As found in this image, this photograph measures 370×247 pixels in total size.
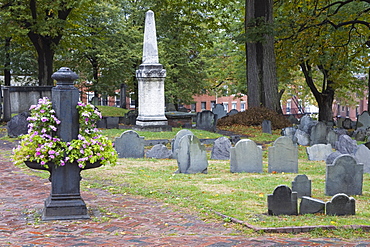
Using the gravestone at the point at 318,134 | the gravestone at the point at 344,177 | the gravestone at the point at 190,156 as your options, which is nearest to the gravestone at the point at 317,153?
the gravestone at the point at 190,156

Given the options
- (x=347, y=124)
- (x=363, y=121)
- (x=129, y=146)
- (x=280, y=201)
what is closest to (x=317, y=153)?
(x=129, y=146)

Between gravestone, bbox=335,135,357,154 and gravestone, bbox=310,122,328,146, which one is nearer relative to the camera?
gravestone, bbox=335,135,357,154

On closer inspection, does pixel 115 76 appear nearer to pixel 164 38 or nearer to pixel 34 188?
pixel 164 38

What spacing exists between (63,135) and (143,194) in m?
2.41

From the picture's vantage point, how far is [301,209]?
8.16 meters

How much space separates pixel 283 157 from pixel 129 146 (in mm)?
4456

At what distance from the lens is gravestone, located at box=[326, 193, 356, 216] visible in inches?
319

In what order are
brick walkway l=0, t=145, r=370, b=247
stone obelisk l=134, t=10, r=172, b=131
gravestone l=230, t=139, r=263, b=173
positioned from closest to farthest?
brick walkway l=0, t=145, r=370, b=247 < gravestone l=230, t=139, r=263, b=173 < stone obelisk l=134, t=10, r=172, b=131

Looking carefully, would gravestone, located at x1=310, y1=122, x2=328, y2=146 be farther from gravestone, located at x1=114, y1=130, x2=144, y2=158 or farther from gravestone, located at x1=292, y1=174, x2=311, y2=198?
gravestone, located at x1=292, y1=174, x2=311, y2=198

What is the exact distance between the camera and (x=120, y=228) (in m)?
7.53

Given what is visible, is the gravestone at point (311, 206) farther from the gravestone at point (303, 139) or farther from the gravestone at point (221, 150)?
the gravestone at point (303, 139)

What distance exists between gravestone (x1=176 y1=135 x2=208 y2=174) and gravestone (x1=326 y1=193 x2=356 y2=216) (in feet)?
14.8

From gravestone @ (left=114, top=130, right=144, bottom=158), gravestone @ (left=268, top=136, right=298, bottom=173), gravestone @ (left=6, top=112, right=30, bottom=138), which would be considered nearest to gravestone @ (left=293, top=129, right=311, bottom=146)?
gravestone @ (left=114, top=130, right=144, bottom=158)

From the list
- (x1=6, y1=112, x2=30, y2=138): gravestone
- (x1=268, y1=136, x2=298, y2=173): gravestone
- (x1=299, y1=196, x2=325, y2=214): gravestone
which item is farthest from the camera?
(x1=6, y1=112, x2=30, y2=138): gravestone
